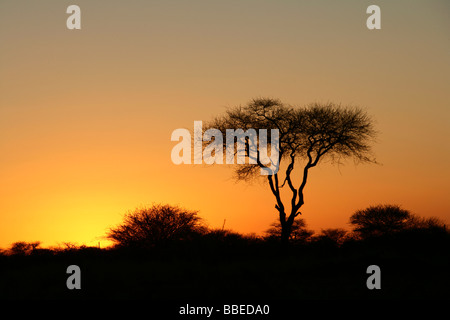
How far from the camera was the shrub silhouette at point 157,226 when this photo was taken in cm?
4600

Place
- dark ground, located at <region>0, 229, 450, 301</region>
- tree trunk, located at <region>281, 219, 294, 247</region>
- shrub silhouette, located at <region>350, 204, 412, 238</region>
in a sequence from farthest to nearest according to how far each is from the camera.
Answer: shrub silhouette, located at <region>350, 204, 412, 238</region> < tree trunk, located at <region>281, 219, 294, 247</region> < dark ground, located at <region>0, 229, 450, 301</region>

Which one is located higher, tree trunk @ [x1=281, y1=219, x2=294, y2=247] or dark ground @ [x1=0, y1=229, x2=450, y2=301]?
tree trunk @ [x1=281, y1=219, x2=294, y2=247]

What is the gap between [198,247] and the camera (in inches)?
1192

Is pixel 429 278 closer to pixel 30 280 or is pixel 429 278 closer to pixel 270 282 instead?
pixel 270 282

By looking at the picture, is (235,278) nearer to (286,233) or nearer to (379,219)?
(286,233)

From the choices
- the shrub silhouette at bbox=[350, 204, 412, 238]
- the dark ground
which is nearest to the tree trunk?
the dark ground

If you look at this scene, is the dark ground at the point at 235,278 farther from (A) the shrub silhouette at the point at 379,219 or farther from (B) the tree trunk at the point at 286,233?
(A) the shrub silhouette at the point at 379,219

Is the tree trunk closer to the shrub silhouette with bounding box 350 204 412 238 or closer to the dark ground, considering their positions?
the dark ground

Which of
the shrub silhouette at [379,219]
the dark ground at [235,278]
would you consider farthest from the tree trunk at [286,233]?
the shrub silhouette at [379,219]

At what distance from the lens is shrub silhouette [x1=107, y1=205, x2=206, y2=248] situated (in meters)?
46.0

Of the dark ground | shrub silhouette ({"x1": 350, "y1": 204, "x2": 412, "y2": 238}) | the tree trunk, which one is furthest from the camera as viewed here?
shrub silhouette ({"x1": 350, "y1": 204, "x2": 412, "y2": 238})

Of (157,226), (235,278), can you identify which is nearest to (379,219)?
(157,226)
